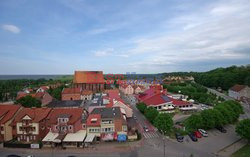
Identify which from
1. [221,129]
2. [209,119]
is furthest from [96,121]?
[221,129]

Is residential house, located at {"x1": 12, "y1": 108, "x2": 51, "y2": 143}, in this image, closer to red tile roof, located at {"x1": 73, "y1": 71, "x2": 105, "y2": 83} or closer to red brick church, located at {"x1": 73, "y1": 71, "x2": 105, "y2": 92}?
red brick church, located at {"x1": 73, "y1": 71, "x2": 105, "y2": 92}

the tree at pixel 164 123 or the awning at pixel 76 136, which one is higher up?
the tree at pixel 164 123

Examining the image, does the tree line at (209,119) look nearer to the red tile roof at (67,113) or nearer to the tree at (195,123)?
the tree at (195,123)

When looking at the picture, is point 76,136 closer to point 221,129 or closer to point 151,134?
point 151,134

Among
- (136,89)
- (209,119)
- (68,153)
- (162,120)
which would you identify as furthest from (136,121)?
(136,89)

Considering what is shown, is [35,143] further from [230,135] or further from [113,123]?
[230,135]

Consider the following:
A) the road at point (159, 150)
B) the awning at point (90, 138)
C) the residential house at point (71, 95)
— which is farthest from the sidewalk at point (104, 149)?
the residential house at point (71, 95)
